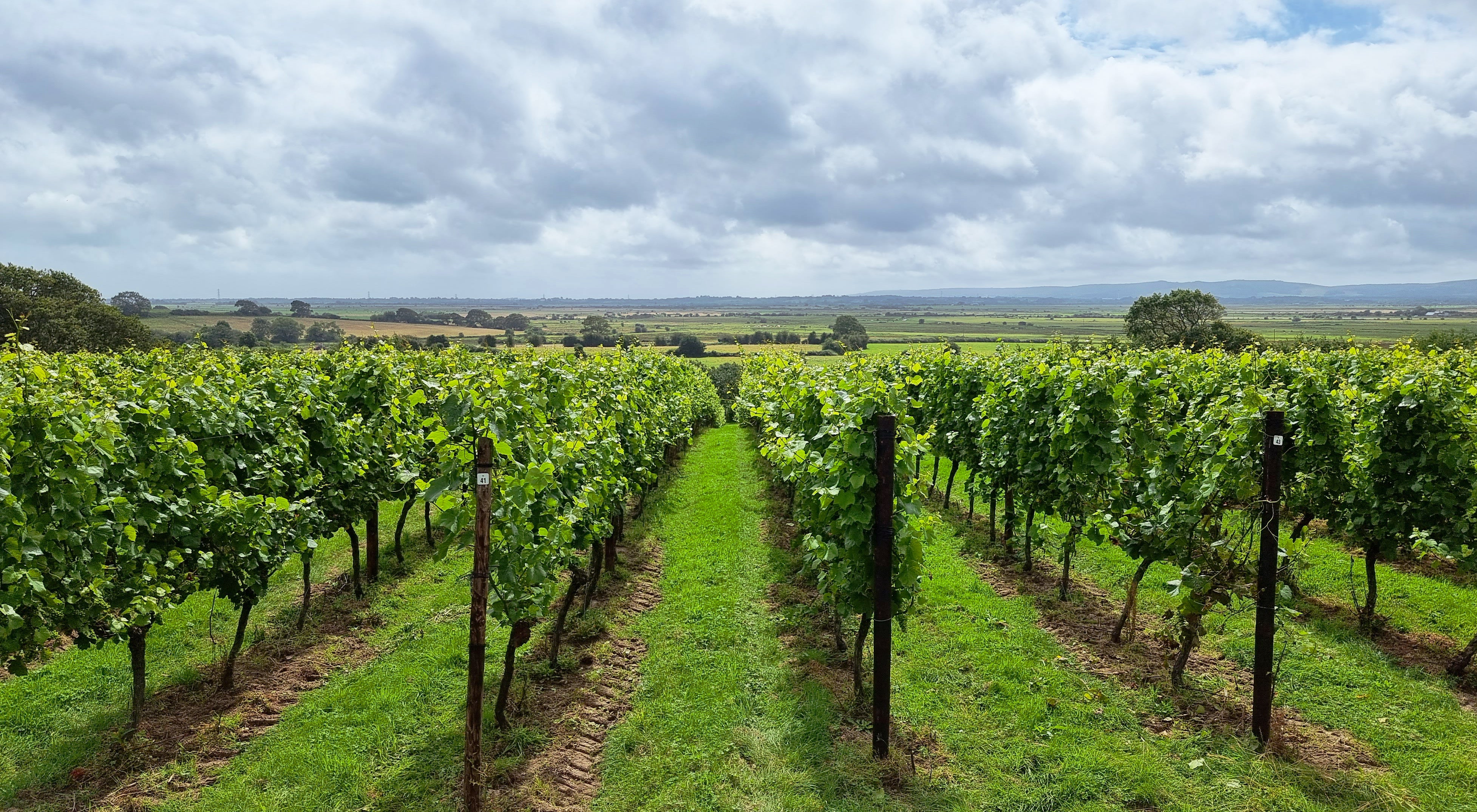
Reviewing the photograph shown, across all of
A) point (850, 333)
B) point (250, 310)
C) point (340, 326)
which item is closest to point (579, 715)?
point (850, 333)

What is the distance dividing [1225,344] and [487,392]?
2145 inches

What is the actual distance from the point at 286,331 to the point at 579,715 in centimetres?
8712

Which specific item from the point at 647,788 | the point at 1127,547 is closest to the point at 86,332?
the point at 647,788

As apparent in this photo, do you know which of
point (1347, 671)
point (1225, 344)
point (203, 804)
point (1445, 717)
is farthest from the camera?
point (1225, 344)

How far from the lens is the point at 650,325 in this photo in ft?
521

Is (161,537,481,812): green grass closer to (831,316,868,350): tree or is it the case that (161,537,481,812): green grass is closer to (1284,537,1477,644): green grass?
(1284,537,1477,644): green grass

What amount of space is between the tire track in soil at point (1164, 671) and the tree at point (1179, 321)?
4492 centimetres

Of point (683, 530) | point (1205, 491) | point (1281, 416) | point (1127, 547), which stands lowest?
point (683, 530)

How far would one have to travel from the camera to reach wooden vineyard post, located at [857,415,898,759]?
20.5ft

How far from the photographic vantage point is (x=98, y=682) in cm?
816

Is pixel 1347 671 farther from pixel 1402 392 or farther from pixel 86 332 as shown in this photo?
pixel 86 332

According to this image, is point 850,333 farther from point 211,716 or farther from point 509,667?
point 211,716

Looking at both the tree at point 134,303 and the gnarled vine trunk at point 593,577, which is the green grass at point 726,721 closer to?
the gnarled vine trunk at point 593,577

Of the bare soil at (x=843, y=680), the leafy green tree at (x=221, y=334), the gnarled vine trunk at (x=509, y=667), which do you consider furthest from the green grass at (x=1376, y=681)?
the leafy green tree at (x=221, y=334)
